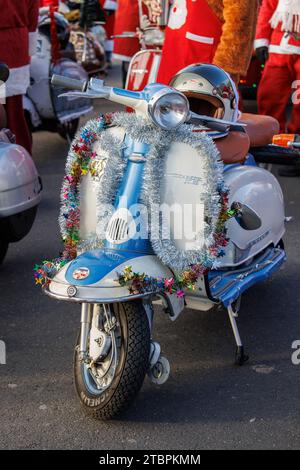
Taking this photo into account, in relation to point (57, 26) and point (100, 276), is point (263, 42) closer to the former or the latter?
point (57, 26)

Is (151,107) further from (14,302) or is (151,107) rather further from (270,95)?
→ (270,95)

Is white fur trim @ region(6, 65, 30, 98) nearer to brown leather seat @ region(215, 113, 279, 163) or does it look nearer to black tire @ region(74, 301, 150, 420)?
brown leather seat @ region(215, 113, 279, 163)

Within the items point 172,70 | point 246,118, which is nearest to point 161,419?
point 246,118

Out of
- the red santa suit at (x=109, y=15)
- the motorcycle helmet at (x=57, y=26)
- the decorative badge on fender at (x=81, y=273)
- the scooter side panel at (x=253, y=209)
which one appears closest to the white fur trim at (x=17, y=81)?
the motorcycle helmet at (x=57, y=26)

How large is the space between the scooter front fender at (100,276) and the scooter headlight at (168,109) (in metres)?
0.54

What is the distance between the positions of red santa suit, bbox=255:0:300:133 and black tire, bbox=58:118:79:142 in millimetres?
1807

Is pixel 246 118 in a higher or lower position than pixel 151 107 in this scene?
lower

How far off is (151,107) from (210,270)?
795 millimetres

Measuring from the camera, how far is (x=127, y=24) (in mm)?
8172

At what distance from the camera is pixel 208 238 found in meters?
3.68

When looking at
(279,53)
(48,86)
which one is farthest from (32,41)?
(279,53)

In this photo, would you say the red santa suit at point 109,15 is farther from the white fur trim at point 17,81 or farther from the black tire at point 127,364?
the black tire at point 127,364

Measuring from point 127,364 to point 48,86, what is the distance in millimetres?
4757
